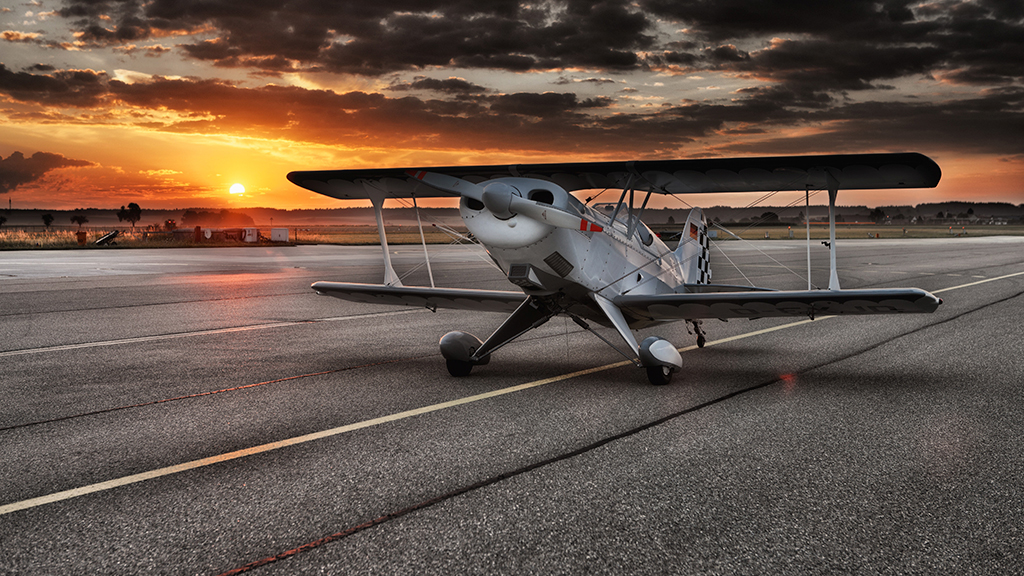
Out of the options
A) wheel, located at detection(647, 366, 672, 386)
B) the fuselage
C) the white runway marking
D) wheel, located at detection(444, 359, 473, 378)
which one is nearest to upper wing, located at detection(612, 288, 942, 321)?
the fuselage

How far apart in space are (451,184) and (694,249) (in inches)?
193

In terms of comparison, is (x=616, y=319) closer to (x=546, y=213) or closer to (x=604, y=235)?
(x=604, y=235)

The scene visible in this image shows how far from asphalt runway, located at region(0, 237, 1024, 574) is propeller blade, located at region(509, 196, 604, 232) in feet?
5.60

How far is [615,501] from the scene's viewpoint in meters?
4.09

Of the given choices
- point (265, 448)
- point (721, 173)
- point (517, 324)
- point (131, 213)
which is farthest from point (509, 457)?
point (131, 213)

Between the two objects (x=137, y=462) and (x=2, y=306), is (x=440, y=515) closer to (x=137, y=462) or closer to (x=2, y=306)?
(x=137, y=462)

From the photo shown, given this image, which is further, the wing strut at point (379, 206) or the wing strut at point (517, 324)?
the wing strut at point (379, 206)

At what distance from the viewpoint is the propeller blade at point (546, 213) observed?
632 cm

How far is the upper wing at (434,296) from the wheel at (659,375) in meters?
1.90

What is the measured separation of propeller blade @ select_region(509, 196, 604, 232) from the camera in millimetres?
6324

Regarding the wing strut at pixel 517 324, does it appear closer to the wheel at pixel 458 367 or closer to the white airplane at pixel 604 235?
the white airplane at pixel 604 235

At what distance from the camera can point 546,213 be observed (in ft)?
21.0

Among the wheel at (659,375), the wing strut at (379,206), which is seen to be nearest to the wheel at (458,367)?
the wing strut at (379,206)

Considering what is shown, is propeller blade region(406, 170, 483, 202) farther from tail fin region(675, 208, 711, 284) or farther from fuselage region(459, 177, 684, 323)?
tail fin region(675, 208, 711, 284)
